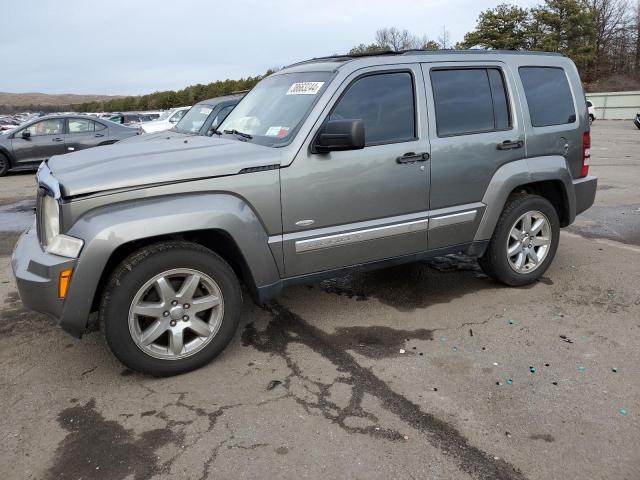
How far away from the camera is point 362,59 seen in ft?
13.1

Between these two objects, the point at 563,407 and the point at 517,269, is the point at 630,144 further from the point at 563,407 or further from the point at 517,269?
the point at 563,407

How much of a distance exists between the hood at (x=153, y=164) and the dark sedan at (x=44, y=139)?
1145 centimetres

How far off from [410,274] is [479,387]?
6.92ft

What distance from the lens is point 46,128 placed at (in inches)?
562

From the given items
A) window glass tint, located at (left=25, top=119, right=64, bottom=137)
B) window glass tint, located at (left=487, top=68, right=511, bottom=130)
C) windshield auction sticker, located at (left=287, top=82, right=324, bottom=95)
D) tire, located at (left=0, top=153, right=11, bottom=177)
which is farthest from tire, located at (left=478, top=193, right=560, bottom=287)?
tire, located at (left=0, top=153, right=11, bottom=177)

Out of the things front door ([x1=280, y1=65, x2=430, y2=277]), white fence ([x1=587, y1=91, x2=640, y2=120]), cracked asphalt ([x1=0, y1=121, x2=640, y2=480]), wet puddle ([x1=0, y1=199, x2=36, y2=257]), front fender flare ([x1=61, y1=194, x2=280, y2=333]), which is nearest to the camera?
cracked asphalt ([x1=0, y1=121, x2=640, y2=480])

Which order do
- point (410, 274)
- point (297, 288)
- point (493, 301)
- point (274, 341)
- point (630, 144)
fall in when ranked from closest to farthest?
point (274, 341)
point (493, 301)
point (297, 288)
point (410, 274)
point (630, 144)

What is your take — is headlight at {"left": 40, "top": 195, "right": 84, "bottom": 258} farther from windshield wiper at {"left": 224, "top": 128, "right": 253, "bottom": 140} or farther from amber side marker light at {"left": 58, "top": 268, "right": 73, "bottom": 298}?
windshield wiper at {"left": 224, "top": 128, "right": 253, "bottom": 140}

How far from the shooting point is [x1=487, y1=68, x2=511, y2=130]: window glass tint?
4465 mm

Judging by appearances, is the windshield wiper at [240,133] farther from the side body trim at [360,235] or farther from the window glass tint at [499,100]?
the window glass tint at [499,100]

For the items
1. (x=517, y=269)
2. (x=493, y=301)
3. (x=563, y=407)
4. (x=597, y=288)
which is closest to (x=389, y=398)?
(x=563, y=407)

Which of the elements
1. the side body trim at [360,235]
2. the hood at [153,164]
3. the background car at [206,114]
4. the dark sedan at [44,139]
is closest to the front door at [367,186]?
the side body trim at [360,235]

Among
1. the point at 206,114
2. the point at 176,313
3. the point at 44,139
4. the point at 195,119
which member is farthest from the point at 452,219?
the point at 44,139

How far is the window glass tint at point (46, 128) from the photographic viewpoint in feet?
46.4
